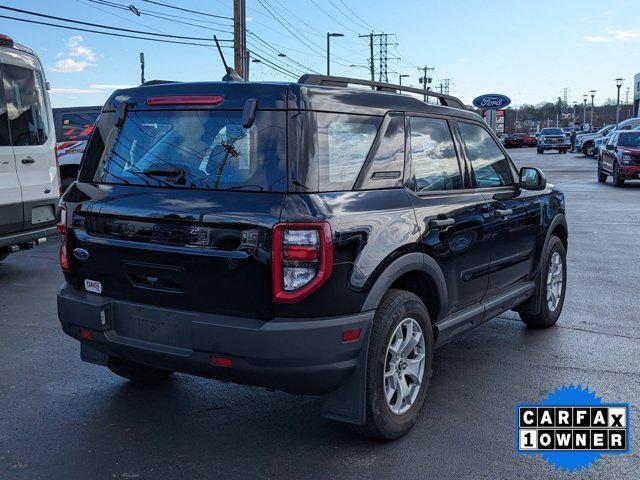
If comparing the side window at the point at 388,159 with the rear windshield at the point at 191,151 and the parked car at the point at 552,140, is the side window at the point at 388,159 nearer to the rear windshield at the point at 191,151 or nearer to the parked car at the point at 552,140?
the rear windshield at the point at 191,151

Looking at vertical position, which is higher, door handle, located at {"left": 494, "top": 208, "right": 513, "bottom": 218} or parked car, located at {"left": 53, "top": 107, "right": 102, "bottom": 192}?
parked car, located at {"left": 53, "top": 107, "right": 102, "bottom": 192}

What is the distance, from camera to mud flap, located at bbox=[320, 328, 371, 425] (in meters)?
3.39

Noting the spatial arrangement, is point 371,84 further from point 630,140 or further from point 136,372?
point 630,140

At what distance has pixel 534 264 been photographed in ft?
18.0

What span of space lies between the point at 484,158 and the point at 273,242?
7.71ft

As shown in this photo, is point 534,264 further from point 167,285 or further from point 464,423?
point 167,285

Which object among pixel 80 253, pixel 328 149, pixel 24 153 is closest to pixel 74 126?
pixel 24 153

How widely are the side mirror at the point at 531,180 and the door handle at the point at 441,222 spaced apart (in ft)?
4.45

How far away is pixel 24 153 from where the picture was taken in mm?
8062

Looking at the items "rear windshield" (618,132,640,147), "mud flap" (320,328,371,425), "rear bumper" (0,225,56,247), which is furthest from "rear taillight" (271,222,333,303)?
"rear windshield" (618,132,640,147)

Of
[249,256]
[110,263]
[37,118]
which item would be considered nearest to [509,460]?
[249,256]

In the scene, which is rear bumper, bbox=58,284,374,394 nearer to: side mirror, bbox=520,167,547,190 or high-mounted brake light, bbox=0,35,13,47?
side mirror, bbox=520,167,547,190

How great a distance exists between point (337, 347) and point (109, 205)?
Result: 1.45 metres

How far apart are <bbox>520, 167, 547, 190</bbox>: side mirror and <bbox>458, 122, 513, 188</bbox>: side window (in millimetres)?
125
